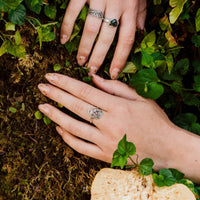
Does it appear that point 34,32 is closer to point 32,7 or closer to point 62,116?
point 32,7

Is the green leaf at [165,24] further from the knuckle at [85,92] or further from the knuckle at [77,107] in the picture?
the knuckle at [77,107]

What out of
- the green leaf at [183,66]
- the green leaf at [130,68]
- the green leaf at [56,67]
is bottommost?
the green leaf at [56,67]

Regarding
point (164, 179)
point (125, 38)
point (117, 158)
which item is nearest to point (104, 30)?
point (125, 38)

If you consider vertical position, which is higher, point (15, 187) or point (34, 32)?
point (34, 32)

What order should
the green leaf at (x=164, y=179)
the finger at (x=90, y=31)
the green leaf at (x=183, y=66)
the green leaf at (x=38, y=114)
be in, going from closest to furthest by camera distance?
the green leaf at (x=164, y=179)
the finger at (x=90, y=31)
the green leaf at (x=38, y=114)
the green leaf at (x=183, y=66)

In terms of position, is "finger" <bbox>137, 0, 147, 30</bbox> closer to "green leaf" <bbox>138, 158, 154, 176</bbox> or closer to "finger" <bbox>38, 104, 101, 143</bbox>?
"finger" <bbox>38, 104, 101, 143</bbox>

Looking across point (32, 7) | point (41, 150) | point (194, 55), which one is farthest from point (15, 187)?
point (194, 55)

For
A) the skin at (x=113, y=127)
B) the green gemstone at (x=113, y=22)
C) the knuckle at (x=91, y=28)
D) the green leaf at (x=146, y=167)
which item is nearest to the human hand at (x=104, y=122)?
the skin at (x=113, y=127)
